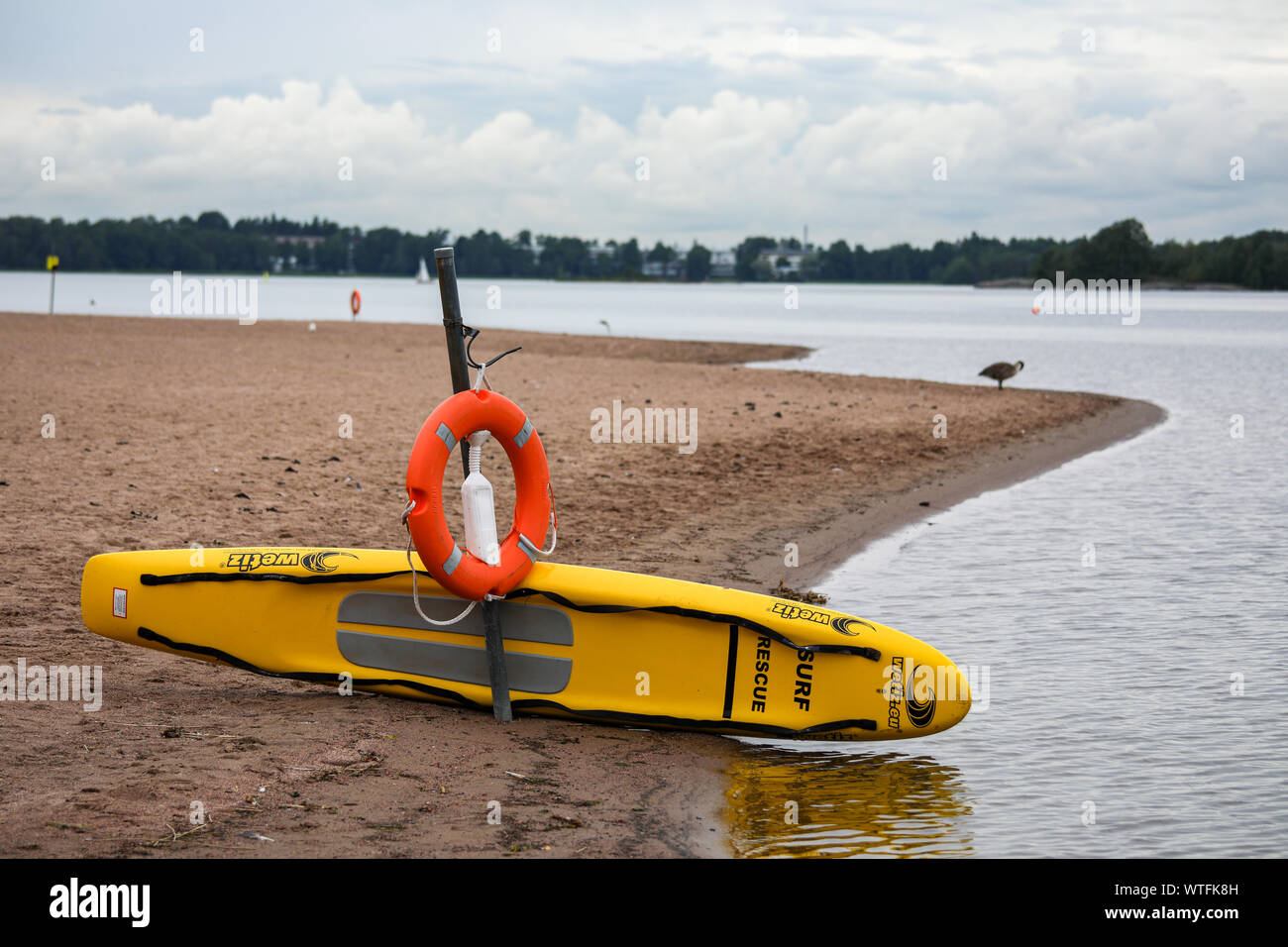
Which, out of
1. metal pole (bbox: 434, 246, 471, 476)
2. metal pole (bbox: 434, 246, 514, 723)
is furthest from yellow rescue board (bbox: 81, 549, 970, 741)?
metal pole (bbox: 434, 246, 471, 476)

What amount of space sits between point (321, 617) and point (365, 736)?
1178mm

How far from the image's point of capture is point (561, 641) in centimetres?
683

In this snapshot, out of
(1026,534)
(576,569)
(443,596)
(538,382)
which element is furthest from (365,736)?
(538,382)

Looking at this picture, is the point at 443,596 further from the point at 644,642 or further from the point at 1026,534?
the point at 1026,534

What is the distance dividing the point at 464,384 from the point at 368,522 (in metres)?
4.12

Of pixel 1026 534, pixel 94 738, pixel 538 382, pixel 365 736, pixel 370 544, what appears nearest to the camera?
pixel 94 738

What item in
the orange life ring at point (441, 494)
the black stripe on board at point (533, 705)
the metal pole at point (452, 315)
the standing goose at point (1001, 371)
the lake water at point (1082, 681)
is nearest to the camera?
the lake water at point (1082, 681)

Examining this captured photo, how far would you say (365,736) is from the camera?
6078 mm

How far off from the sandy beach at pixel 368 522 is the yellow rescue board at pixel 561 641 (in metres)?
0.19

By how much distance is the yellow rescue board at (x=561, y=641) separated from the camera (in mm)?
6516

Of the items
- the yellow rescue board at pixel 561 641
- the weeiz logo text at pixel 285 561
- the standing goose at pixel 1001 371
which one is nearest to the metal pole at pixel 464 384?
the yellow rescue board at pixel 561 641

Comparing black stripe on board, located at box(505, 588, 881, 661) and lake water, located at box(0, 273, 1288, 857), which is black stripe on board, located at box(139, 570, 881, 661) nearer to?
black stripe on board, located at box(505, 588, 881, 661)

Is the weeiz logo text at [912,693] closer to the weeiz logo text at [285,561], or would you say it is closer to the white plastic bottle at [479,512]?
the white plastic bottle at [479,512]

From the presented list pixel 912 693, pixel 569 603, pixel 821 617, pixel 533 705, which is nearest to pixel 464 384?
pixel 569 603
